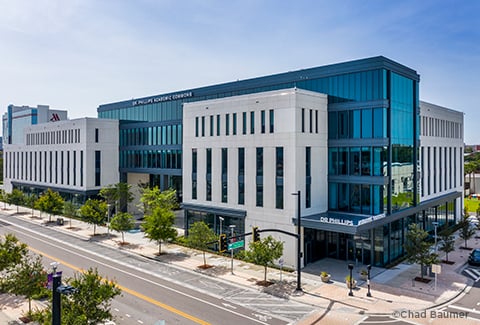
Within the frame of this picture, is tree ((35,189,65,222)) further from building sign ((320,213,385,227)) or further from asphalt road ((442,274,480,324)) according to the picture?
asphalt road ((442,274,480,324))

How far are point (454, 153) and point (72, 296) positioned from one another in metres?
62.1

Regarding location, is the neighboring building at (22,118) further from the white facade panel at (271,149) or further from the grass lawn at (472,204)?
the grass lawn at (472,204)

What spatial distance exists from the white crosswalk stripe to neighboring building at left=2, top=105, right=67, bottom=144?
9901cm

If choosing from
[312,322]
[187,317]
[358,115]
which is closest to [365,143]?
[358,115]

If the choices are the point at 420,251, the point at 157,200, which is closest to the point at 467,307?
the point at 420,251

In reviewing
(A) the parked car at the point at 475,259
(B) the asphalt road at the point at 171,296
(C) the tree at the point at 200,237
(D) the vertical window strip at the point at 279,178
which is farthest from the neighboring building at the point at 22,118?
(A) the parked car at the point at 475,259

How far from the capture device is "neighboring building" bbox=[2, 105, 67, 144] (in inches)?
3959

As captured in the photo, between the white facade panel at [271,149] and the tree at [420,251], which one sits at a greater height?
the white facade panel at [271,149]

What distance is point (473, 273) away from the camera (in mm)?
36562

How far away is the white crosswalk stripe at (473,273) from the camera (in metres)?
35.3

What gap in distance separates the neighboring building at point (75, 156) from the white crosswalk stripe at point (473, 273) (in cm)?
5767

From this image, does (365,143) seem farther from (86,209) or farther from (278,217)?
(86,209)

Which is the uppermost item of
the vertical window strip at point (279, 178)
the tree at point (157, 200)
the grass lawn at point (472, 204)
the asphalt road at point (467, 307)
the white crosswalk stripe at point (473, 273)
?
the vertical window strip at point (279, 178)

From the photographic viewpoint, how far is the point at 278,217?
3897 cm
